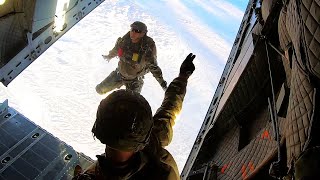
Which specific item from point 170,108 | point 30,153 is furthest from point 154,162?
point 30,153

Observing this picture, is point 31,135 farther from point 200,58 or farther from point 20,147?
point 200,58

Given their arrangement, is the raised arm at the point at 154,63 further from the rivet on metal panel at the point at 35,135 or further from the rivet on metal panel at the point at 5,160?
the rivet on metal panel at the point at 5,160

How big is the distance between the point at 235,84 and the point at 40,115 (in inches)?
243

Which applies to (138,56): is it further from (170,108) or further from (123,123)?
(123,123)

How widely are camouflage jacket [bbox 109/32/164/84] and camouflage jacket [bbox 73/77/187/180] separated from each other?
2492 mm

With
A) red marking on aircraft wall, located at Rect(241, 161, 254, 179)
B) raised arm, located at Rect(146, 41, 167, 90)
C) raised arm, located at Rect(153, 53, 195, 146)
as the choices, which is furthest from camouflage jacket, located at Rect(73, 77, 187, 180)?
raised arm, located at Rect(146, 41, 167, 90)

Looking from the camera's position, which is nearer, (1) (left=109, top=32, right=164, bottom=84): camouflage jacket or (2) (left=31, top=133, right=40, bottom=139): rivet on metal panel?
(2) (left=31, top=133, right=40, bottom=139): rivet on metal panel

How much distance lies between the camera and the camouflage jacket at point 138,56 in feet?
19.6

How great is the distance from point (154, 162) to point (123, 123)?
488 millimetres

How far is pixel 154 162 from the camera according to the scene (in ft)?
7.94

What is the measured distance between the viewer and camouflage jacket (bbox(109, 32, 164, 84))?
236 inches

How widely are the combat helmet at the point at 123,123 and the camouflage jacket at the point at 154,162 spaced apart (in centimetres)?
12

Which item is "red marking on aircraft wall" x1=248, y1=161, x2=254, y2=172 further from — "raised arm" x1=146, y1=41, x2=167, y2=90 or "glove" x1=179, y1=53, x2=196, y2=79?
"raised arm" x1=146, y1=41, x2=167, y2=90

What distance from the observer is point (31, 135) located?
557cm
